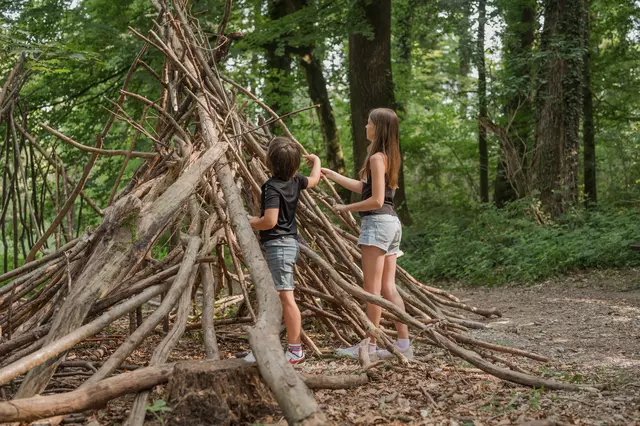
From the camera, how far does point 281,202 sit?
350 centimetres

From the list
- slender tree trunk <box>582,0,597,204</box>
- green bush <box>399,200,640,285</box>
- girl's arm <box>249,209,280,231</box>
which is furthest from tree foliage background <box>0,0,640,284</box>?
girl's arm <box>249,209,280,231</box>

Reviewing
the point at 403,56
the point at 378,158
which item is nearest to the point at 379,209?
the point at 378,158

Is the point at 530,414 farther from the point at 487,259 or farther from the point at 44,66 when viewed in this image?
the point at 487,259

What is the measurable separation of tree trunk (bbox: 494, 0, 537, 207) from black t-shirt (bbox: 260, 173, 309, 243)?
850cm

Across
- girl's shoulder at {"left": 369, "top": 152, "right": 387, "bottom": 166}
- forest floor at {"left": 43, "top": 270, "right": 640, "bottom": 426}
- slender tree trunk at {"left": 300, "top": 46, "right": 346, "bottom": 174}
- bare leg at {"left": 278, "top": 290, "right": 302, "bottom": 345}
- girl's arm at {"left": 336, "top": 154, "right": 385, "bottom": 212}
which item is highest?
slender tree trunk at {"left": 300, "top": 46, "right": 346, "bottom": 174}

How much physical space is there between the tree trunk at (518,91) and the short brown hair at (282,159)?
8.54 meters

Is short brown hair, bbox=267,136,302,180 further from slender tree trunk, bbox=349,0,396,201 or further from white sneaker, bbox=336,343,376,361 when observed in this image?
slender tree trunk, bbox=349,0,396,201

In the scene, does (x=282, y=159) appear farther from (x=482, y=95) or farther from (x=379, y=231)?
(x=482, y=95)

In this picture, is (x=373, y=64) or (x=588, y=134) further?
(x=588, y=134)

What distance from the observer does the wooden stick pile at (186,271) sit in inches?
107

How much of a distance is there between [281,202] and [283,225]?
0.13 meters

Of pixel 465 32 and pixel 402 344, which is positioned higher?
pixel 465 32

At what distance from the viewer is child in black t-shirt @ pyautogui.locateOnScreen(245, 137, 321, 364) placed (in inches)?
136

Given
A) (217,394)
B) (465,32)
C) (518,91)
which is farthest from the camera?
(465,32)
